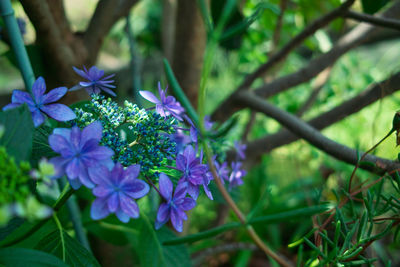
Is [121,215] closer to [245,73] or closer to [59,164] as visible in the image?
[59,164]

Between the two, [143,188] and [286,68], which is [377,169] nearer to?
[143,188]

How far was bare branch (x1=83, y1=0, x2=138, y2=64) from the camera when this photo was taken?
0.75 metres

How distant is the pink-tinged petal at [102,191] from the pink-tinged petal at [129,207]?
13 mm

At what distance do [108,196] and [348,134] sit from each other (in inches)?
66.5

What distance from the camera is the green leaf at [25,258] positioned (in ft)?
0.99

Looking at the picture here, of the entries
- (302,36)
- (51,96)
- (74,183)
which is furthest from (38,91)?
(302,36)

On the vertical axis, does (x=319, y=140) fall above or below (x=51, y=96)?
below

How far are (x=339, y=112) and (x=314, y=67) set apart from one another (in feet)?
0.48

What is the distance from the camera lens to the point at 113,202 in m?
0.29

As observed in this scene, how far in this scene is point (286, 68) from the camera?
169 cm

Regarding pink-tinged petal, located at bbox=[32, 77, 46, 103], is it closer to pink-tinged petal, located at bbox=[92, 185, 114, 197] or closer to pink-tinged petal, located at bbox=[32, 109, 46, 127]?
pink-tinged petal, located at bbox=[32, 109, 46, 127]

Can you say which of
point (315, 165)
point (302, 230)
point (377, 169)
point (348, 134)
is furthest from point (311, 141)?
point (315, 165)

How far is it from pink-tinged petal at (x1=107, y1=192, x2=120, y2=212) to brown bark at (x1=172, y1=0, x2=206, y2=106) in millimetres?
689

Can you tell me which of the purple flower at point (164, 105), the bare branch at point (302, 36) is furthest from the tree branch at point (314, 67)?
the purple flower at point (164, 105)
